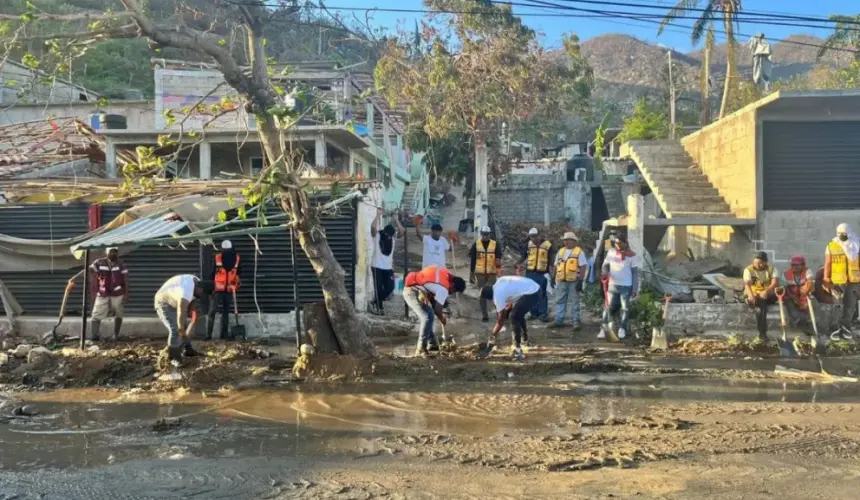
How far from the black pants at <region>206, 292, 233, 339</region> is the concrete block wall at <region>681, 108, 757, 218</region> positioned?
9714 mm

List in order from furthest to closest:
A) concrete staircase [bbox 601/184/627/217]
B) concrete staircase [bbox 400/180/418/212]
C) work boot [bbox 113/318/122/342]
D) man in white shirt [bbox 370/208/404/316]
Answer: concrete staircase [bbox 601/184/627/217], concrete staircase [bbox 400/180/418/212], man in white shirt [bbox 370/208/404/316], work boot [bbox 113/318/122/342]

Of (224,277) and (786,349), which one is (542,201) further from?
(786,349)

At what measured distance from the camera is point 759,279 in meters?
10.6

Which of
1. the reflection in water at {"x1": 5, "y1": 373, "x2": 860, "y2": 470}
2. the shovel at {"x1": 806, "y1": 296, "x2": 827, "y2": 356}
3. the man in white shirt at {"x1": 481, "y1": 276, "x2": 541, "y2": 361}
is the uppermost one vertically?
the man in white shirt at {"x1": 481, "y1": 276, "x2": 541, "y2": 361}

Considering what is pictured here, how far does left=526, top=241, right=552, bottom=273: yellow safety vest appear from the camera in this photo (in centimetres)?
1255

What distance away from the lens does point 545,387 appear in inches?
325

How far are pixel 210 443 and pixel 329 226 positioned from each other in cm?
654

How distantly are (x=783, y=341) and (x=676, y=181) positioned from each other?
6.85 metres

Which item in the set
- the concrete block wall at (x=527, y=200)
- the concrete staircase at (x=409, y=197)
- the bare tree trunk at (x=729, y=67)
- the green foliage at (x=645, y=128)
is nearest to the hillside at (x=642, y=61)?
the green foliage at (x=645, y=128)

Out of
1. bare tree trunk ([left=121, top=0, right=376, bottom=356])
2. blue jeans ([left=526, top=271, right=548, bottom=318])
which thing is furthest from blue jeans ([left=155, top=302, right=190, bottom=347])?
blue jeans ([left=526, top=271, right=548, bottom=318])

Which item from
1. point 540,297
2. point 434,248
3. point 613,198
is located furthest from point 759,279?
point 613,198

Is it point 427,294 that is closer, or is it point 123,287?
point 427,294

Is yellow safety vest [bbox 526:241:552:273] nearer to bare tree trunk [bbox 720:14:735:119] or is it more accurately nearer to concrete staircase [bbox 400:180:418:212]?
concrete staircase [bbox 400:180:418:212]

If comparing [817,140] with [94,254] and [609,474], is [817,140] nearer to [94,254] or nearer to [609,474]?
[609,474]
